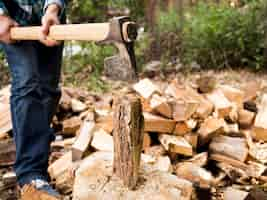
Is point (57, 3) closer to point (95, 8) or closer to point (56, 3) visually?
point (56, 3)

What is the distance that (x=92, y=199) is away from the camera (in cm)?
169

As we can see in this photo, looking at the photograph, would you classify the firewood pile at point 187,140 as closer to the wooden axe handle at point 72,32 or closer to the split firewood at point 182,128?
the split firewood at point 182,128

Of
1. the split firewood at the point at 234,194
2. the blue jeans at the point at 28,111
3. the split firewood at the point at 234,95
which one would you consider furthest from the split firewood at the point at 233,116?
the blue jeans at the point at 28,111

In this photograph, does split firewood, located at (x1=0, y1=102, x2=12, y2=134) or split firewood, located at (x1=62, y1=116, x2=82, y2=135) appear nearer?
split firewood, located at (x1=0, y1=102, x2=12, y2=134)

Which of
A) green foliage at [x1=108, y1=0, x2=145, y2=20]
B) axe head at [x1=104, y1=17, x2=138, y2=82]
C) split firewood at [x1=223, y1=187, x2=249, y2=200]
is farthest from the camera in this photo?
green foliage at [x1=108, y1=0, x2=145, y2=20]

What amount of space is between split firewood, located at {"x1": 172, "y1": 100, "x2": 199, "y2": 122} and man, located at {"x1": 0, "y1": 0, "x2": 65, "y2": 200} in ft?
2.74

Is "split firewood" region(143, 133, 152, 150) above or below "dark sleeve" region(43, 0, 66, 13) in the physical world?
below

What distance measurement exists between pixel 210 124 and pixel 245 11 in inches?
82.4

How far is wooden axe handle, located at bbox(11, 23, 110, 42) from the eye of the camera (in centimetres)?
149

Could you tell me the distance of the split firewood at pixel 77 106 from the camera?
3.17 m

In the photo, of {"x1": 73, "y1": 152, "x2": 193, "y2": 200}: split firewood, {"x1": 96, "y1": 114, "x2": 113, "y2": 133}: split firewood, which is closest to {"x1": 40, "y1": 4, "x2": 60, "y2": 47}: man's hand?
{"x1": 73, "y1": 152, "x2": 193, "y2": 200}: split firewood

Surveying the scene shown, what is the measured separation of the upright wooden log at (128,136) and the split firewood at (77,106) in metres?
1.45

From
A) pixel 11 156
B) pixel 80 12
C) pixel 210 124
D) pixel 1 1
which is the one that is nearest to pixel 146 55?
pixel 80 12

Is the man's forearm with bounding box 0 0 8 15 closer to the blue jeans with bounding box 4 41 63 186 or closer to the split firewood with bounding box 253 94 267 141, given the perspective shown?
the blue jeans with bounding box 4 41 63 186
